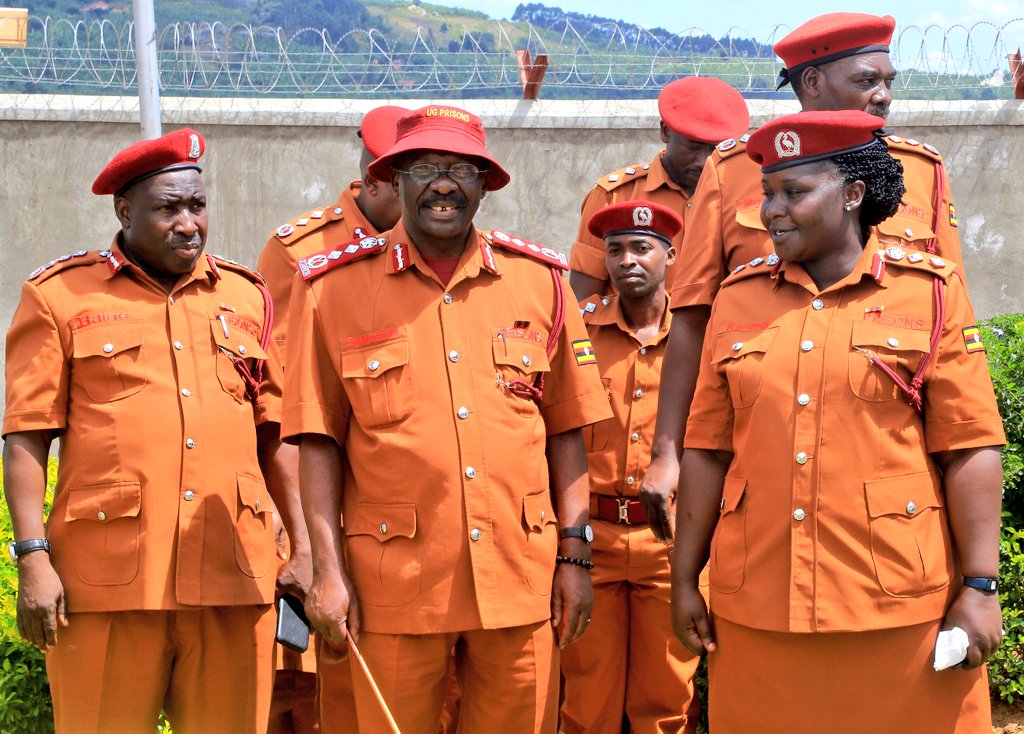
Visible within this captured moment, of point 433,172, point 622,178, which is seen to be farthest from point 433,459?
point 622,178

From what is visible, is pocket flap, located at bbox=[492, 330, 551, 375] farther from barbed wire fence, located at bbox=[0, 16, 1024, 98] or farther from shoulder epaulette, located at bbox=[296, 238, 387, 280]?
barbed wire fence, located at bbox=[0, 16, 1024, 98]

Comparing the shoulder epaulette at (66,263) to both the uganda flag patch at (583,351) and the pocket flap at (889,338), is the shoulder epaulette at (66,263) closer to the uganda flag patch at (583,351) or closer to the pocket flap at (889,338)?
the uganda flag patch at (583,351)

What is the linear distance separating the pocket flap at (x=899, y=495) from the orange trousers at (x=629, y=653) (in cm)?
174

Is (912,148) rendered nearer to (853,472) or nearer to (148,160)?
(853,472)

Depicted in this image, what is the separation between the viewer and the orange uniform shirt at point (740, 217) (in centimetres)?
410

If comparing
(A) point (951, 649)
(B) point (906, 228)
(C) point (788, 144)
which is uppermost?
(C) point (788, 144)

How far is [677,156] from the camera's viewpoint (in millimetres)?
5840

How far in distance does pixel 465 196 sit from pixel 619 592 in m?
2.00

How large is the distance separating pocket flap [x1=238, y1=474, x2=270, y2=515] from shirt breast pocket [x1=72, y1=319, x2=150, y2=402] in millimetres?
461

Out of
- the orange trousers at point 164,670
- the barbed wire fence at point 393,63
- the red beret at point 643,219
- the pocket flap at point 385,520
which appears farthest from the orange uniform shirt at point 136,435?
the barbed wire fence at point 393,63

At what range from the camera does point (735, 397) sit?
3576 millimetres

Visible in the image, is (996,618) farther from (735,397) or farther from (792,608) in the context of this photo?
(735,397)

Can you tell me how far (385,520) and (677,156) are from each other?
9.02ft

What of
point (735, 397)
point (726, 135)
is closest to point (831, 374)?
point (735, 397)
